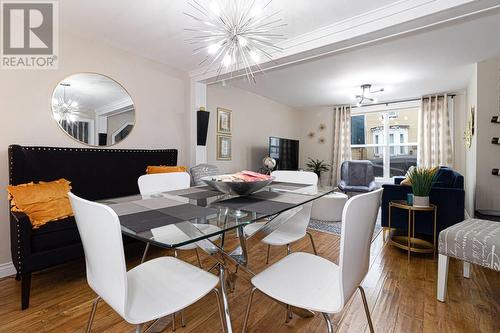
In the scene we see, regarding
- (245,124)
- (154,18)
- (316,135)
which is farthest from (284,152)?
(154,18)

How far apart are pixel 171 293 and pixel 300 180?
1.49 m

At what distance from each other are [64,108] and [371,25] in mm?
3017

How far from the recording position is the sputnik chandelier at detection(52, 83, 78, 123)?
7.66 feet

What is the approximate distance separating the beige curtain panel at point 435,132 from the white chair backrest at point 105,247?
5.66m

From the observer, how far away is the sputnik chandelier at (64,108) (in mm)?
2336

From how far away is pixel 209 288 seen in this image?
1026 millimetres

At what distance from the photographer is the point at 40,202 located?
1810 millimetres

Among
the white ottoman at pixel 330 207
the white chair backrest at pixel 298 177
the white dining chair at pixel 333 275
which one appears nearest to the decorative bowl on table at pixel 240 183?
the white dining chair at pixel 333 275

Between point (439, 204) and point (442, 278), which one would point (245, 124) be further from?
point (442, 278)

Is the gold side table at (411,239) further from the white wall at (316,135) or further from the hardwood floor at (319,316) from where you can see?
the white wall at (316,135)

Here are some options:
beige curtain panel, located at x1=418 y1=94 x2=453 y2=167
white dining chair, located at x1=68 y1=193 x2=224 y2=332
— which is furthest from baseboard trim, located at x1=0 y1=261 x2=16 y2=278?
beige curtain panel, located at x1=418 y1=94 x2=453 y2=167

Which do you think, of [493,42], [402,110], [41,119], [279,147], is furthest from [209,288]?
[402,110]

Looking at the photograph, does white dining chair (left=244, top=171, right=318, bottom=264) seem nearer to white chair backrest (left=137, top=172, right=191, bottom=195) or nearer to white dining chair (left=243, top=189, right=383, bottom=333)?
white dining chair (left=243, top=189, right=383, bottom=333)

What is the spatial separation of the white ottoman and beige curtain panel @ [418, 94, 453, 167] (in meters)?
2.48
